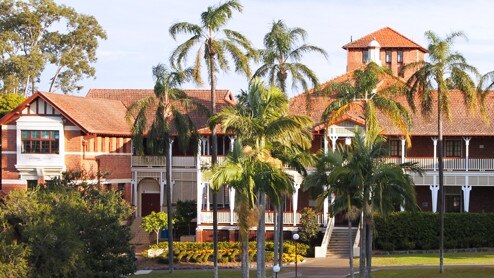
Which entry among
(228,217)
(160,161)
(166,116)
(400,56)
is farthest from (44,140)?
(400,56)

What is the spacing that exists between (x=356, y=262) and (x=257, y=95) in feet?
49.7

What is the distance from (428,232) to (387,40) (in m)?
26.6

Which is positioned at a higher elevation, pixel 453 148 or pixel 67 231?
pixel 453 148

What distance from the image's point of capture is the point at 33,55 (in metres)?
82.5

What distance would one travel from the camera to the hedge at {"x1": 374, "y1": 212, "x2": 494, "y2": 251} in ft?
191

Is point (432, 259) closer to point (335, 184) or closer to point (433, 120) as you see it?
point (433, 120)

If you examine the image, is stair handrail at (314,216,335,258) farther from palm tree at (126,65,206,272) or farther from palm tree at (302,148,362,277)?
palm tree at (302,148,362,277)

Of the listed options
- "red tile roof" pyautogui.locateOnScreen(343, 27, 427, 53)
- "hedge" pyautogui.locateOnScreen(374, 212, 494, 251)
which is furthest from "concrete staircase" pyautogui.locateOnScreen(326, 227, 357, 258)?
"red tile roof" pyautogui.locateOnScreen(343, 27, 427, 53)

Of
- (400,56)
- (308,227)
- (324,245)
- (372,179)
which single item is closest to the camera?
(372,179)

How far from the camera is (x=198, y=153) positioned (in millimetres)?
59406

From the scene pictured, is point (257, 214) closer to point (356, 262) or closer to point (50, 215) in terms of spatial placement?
point (50, 215)

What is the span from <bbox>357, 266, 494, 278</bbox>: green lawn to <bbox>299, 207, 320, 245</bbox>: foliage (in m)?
10.2

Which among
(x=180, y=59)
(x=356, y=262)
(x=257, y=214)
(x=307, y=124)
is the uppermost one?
(x=180, y=59)

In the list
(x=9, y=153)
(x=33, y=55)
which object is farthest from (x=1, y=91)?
(x=9, y=153)
